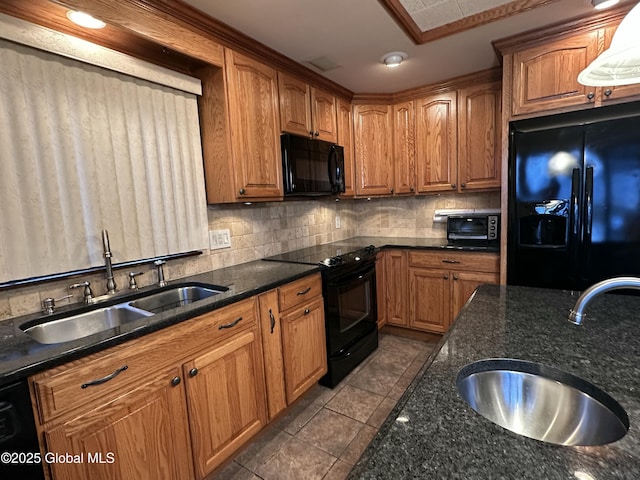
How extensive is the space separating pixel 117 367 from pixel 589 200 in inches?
103

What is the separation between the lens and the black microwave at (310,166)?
2.30m

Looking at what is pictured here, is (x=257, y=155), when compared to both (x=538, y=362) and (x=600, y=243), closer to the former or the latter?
(x=538, y=362)

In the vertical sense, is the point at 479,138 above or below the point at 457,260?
above

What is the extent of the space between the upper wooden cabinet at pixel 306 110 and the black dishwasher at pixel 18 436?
1.96m

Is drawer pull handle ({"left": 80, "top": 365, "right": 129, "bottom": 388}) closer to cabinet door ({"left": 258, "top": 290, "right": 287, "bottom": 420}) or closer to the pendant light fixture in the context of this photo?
cabinet door ({"left": 258, "top": 290, "right": 287, "bottom": 420})

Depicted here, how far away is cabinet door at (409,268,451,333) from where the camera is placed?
283 centimetres

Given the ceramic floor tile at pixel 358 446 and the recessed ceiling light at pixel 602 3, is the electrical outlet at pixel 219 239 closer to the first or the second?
the ceramic floor tile at pixel 358 446

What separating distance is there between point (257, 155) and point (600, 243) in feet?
7.29

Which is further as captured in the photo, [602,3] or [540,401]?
[602,3]

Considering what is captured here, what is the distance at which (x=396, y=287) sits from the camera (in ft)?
10.1

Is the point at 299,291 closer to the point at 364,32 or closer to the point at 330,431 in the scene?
the point at 330,431

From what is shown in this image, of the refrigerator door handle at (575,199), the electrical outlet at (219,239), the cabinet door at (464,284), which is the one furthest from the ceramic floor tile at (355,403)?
the refrigerator door handle at (575,199)

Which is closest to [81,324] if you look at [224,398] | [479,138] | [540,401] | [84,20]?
[224,398]

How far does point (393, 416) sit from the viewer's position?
0.66 metres
